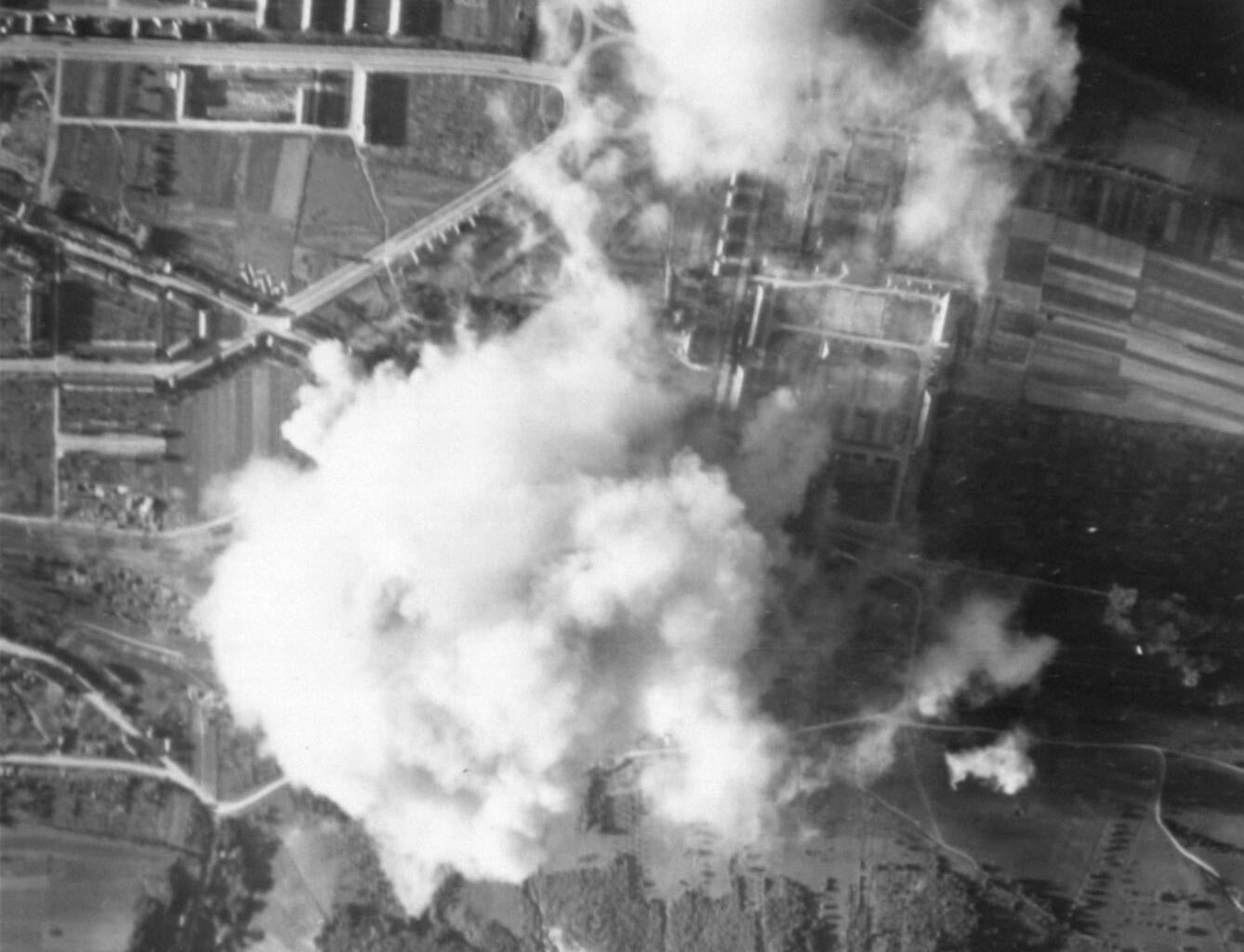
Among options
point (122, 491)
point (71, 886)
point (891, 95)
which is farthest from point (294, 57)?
point (71, 886)

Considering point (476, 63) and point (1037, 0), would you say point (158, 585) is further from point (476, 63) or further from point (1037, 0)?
point (1037, 0)

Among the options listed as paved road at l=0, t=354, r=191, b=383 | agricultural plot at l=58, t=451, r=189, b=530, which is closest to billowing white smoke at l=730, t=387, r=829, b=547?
agricultural plot at l=58, t=451, r=189, b=530

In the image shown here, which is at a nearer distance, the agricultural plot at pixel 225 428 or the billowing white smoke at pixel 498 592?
the billowing white smoke at pixel 498 592

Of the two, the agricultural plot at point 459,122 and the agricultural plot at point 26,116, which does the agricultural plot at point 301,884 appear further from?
the agricultural plot at point 26,116

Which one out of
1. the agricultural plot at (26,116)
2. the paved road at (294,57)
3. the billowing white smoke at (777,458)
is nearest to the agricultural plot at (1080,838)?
the billowing white smoke at (777,458)

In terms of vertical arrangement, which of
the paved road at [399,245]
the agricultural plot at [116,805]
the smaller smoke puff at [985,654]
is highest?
the paved road at [399,245]

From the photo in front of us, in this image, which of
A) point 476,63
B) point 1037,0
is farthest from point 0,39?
point 1037,0

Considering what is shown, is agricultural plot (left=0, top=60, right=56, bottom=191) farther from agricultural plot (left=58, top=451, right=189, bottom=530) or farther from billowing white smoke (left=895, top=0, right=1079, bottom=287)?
billowing white smoke (left=895, top=0, right=1079, bottom=287)
